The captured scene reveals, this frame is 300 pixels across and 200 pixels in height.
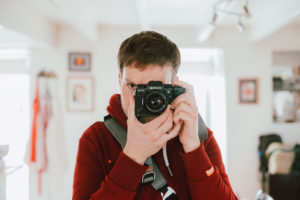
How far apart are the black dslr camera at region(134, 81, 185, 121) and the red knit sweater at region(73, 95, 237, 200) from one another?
0.35 feet

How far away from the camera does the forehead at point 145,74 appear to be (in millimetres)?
600

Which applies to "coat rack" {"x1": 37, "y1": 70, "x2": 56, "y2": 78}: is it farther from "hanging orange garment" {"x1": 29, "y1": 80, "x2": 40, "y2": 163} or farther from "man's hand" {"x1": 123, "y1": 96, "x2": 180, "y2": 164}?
"man's hand" {"x1": 123, "y1": 96, "x2": 180, "y2": 164}

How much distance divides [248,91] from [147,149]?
2351 millimetres

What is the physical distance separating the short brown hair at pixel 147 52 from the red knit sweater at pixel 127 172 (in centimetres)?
16

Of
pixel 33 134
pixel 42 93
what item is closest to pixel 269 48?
pixel 42 93

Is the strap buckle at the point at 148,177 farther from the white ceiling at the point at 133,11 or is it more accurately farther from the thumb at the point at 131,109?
the white ceiling at the point at 133,11

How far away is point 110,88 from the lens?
2477 mm

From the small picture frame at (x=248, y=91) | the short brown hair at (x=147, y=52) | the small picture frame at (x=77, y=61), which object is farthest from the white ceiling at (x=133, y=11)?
the short brown hair at (x=147, y=52)

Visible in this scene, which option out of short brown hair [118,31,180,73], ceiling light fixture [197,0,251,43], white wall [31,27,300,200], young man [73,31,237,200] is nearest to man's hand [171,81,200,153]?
young man [73,31,237,200]

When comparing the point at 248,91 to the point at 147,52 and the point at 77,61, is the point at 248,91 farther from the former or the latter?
the point at 147,52

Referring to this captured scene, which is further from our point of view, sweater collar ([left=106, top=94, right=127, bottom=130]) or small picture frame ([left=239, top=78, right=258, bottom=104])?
small picture frame ([left=239, top=78, right=258, bottom=104])

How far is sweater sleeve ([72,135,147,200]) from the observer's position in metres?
0.52

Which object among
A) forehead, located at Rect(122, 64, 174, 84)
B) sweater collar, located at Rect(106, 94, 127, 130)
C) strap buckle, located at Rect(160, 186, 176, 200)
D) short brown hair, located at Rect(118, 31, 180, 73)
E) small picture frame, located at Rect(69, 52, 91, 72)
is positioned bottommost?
strap buckle, located at Rect(160, 186, 176, 200)

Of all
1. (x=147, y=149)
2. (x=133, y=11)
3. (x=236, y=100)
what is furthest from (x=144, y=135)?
(x=236, y=100)
